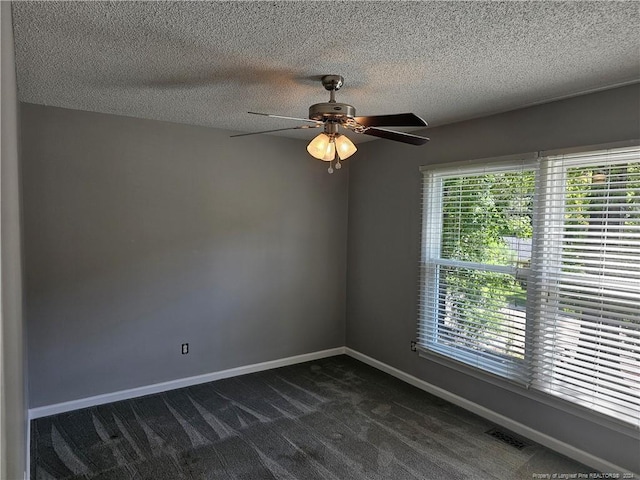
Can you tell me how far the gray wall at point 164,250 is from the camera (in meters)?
3.15

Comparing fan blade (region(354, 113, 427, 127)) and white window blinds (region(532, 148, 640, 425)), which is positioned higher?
fan blade (region(354, 113, 427, 127))

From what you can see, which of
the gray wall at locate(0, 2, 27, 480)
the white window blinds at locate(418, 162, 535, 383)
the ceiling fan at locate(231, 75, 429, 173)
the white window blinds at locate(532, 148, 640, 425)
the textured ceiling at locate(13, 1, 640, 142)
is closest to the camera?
the gray wall at locate(0, 2, 27, 480)

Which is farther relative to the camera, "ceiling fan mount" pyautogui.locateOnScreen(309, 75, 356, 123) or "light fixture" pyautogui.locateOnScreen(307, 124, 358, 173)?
"light fixture" pyautogui.locateOnScreen(307, 124, 358, 173)

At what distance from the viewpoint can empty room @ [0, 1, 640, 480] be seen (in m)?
1.96

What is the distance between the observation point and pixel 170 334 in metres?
3.67

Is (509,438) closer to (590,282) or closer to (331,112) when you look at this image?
(590,282)

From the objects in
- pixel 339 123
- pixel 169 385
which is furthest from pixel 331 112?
pixel 169 385

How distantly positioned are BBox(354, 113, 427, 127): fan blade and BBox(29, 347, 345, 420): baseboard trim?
9.54 ft

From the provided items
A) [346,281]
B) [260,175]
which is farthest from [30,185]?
[346,281]

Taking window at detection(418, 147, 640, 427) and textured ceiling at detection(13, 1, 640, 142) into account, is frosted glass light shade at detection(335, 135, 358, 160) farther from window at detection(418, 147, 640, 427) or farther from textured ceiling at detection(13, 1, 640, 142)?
window at detection(418, 147, 640, 427)

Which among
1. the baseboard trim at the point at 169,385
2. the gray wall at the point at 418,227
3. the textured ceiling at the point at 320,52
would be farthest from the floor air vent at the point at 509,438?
the textured ceiling at the point at 320,52

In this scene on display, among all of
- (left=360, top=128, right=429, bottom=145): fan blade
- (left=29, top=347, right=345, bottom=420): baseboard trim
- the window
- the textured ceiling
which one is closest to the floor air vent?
the window

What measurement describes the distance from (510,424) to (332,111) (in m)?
2.69

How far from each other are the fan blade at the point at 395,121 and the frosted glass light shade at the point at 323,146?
0.21 m
